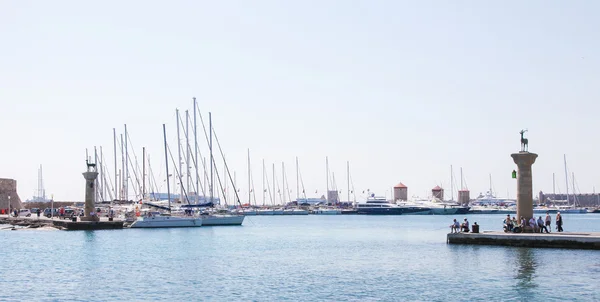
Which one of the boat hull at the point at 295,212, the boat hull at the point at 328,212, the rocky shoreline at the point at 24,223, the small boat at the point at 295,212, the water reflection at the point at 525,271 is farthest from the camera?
the boat hull at the point at 328,212

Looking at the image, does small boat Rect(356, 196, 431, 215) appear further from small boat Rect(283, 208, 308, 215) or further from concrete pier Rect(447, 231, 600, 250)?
concrete pier Rect(447, 231, 600, 250)

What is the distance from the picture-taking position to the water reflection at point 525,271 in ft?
102

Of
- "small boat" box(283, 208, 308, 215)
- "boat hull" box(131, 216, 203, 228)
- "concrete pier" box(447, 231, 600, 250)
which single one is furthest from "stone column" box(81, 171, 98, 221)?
"small boat" box(283, 208, 308, 215)

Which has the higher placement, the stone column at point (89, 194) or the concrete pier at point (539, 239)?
the stone column at point (89, 194)

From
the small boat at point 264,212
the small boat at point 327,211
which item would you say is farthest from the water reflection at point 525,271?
the small boat at point 327,211

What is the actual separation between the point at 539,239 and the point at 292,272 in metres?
17.2

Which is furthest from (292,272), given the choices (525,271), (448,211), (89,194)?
(448,211)

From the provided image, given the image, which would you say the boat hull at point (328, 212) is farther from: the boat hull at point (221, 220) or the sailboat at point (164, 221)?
the sailboat at point (164, 221)

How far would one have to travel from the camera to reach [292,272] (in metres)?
39.2

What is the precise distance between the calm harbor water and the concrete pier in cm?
73

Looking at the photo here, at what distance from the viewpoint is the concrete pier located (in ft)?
147

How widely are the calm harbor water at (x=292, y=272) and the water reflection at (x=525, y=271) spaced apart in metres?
0.05

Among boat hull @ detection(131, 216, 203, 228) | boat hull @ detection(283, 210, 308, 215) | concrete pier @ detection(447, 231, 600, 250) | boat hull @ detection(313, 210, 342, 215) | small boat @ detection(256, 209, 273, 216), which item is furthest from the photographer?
boat hull @ detection(313, 210, 342, 215)

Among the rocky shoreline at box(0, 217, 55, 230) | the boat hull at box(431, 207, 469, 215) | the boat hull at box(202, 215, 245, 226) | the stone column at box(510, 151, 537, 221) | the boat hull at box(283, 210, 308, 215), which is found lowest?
the boat hull at box(431, 207, 469, 215)
